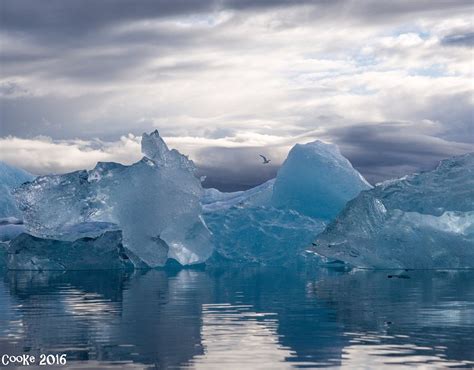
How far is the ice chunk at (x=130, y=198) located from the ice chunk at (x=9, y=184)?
1761 centimetres

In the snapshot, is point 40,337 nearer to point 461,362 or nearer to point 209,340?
point 209,340

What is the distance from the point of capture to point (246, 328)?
49.0 feet

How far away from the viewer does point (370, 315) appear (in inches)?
680

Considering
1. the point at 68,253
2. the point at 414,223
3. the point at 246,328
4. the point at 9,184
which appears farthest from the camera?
the point at 9,184

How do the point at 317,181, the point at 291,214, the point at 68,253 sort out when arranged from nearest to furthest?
the point at 68,253 → the point at 291,214 → the point at 317,181

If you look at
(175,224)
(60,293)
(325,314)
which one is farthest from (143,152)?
(325,314)

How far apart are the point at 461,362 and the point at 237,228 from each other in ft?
142

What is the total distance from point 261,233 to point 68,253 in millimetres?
14634

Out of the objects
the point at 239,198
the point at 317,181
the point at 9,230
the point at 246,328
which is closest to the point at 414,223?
the point at 317,181

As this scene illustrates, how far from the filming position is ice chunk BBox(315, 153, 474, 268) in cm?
3869

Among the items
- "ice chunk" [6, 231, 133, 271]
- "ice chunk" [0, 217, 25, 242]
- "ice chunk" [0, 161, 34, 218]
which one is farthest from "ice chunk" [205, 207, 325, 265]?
"ice chunk" [0, 161, 34, 218]

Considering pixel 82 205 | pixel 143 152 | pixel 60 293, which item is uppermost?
pixel 143 152

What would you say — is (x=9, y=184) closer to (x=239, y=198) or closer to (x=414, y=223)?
(x=239, y=198)

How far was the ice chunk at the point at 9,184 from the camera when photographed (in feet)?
197
